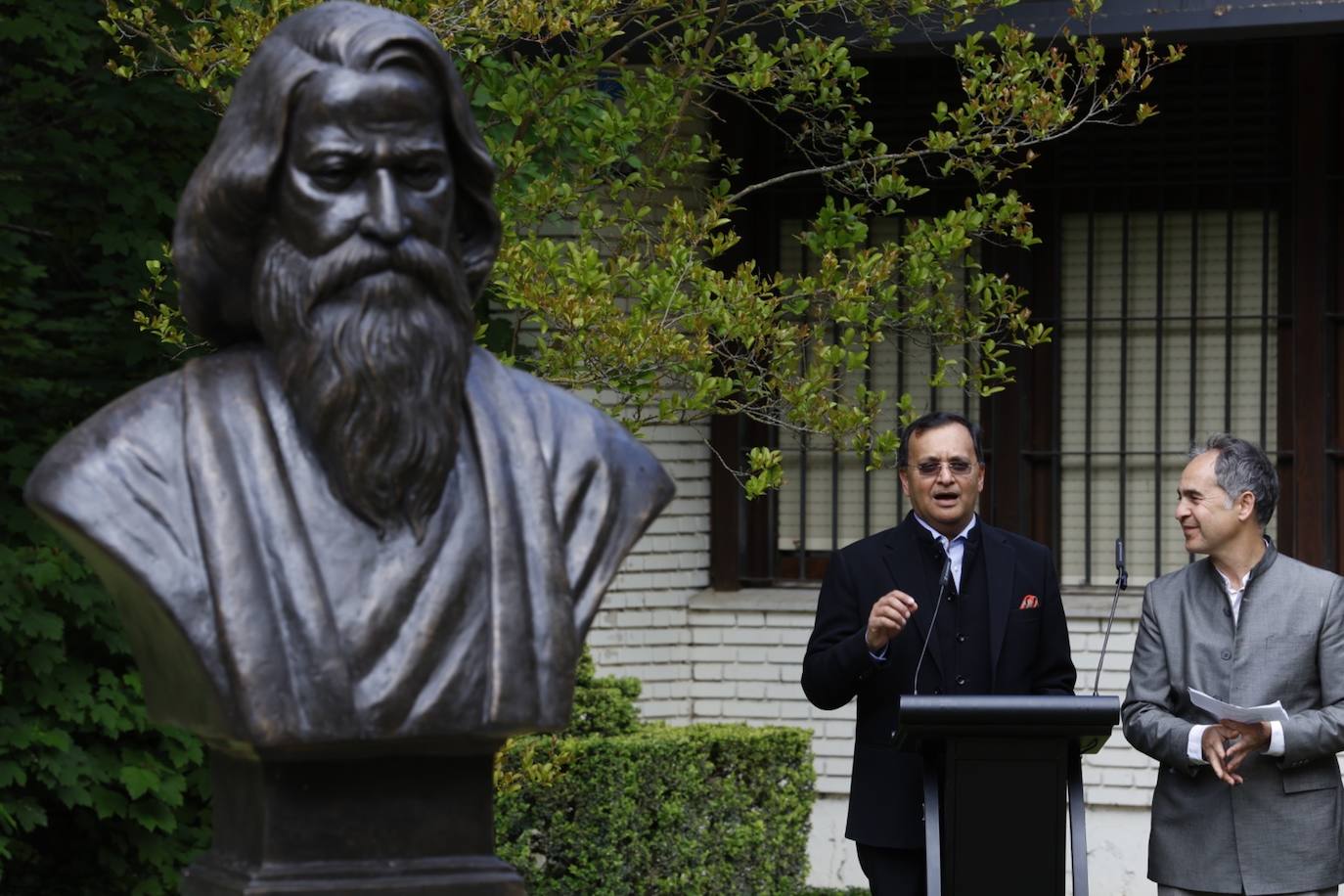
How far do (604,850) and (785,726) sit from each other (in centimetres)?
110

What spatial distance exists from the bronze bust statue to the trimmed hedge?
377cm

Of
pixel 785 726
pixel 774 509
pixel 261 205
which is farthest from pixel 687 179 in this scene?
pixel 261 205

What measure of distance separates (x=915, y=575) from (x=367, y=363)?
2.26 m

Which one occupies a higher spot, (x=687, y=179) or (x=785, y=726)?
(x=687, y=179)

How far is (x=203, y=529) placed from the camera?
354cm

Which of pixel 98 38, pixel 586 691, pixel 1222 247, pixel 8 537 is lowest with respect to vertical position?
pixel 586 691

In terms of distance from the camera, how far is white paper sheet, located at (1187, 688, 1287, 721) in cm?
512

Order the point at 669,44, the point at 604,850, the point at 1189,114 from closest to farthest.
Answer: the point at 669,44 < the point at 604,850 < the point at 1189,114

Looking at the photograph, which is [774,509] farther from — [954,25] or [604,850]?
[954,25]

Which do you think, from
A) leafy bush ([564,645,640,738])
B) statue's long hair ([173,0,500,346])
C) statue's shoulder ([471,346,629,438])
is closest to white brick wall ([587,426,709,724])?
leafy bush ([564,645,640,738])

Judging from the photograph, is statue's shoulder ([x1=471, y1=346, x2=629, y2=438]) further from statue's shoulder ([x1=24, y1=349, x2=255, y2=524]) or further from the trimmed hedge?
the trimmed hedge

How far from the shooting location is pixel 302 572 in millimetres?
3541

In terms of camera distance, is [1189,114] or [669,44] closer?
[669,44]

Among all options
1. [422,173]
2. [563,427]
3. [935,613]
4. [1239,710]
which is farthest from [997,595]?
[422,173]
